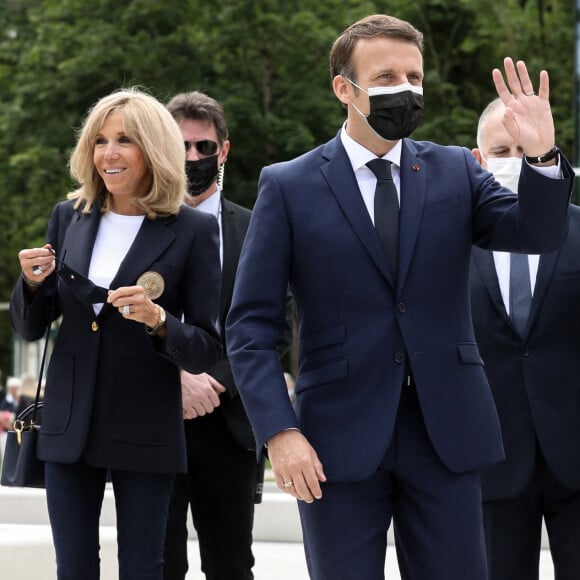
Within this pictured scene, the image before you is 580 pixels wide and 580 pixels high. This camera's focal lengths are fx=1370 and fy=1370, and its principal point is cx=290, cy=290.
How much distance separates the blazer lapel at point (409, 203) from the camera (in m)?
3.65

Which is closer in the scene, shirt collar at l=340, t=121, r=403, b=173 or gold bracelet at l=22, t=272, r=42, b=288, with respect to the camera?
shirt collar at l=340, t=121, r=403, b=173

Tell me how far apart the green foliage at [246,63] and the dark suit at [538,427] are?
14679 millimetres

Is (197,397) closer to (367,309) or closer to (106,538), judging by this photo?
A: (367,309)

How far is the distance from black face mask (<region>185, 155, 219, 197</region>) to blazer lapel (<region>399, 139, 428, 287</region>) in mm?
1933

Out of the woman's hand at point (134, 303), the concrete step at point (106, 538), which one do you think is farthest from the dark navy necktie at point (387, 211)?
the concrete step at point (106, 538)

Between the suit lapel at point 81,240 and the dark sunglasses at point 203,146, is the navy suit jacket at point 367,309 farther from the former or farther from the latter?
the dark sunglasses at point 203,146

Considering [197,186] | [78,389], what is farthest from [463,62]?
[78,389]

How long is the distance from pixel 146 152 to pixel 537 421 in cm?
160

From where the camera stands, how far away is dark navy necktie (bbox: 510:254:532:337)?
4547mm

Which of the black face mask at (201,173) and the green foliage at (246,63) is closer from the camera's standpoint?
the black face mask at (201,173)

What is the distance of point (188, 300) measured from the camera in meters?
4.71

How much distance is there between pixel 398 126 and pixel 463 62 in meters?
17.3

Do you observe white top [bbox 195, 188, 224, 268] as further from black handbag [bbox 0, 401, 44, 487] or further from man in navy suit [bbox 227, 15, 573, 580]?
man in navy suit [bbox 227, 15, 573, 580]

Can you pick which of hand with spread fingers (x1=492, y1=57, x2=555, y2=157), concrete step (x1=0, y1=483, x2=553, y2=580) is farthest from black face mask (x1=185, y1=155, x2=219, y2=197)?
concrete step (x1=0, y1=483, x2=553, y2=580)
